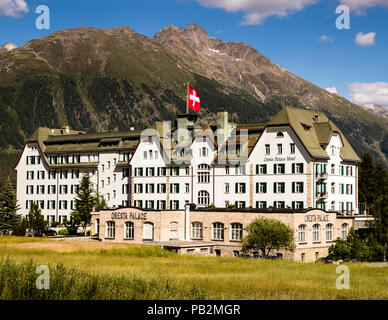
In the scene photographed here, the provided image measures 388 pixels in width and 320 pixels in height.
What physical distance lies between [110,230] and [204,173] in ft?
58.6

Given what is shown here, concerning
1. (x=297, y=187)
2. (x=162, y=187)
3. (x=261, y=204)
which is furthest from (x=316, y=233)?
(x=162, y=187)

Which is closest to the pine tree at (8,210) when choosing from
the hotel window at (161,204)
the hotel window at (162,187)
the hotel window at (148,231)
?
the hotel window at (161,204)

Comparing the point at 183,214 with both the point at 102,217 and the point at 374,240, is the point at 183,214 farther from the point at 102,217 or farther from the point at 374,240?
the point at 374,240

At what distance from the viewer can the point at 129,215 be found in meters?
83.2

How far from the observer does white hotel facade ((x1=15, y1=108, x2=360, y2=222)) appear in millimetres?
84875

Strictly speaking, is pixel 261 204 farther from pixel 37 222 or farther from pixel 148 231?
pixel 37 222

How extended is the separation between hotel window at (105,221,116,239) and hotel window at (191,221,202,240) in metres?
12.2

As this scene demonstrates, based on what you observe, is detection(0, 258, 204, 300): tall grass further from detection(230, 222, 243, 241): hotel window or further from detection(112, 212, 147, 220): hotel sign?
detection(112, 212, 147, 220): hotel sign

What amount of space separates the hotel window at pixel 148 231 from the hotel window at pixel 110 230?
5969 millimetres

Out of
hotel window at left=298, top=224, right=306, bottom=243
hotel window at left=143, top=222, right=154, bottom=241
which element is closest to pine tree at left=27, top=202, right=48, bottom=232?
hotel window at left=143, top=222, right=154, bottom=241

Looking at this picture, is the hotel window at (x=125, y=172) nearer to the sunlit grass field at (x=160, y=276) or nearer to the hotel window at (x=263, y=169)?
the hotel window at (x=263, y=169)

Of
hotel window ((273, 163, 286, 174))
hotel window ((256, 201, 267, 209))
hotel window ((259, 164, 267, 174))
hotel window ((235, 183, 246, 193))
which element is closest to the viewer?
hotel window ((273, 163, 286, 174))

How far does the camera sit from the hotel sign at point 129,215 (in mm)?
81875

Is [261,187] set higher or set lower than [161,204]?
higher
